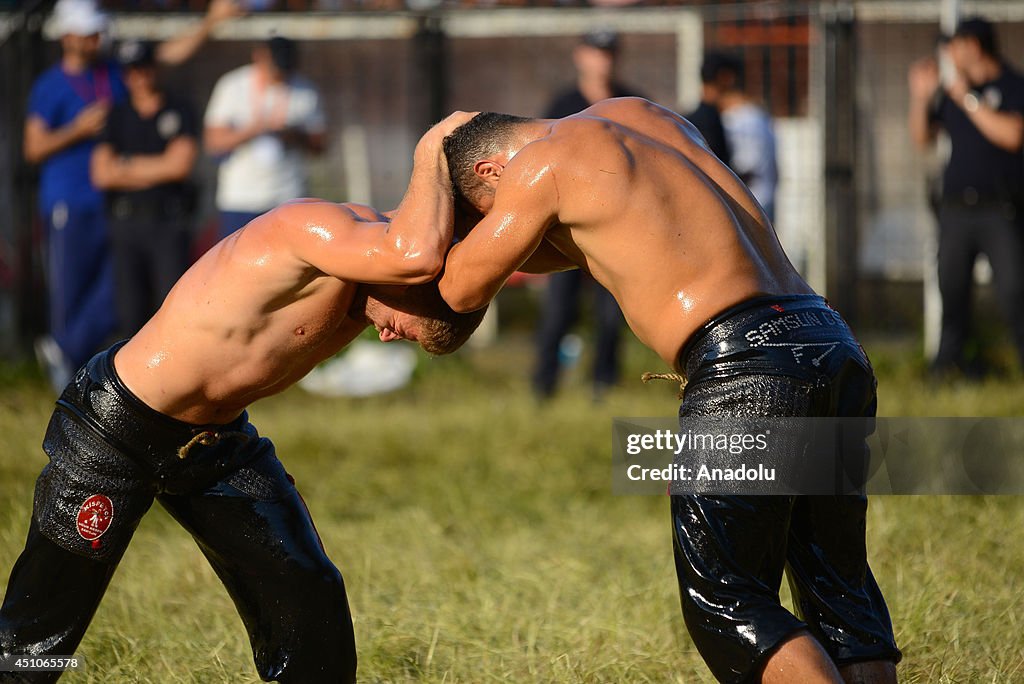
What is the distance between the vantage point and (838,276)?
9336 mm

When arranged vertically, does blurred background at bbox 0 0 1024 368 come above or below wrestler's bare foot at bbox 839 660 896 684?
above

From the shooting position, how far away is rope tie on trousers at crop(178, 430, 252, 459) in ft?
11.7

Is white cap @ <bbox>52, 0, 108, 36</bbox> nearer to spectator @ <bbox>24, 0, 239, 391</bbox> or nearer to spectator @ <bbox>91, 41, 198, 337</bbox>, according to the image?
spectator @ <bbox>24, 0, 239, 391</bbox>

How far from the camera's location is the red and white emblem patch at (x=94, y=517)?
3506 mm

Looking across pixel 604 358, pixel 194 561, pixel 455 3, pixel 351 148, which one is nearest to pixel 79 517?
pixel 194 561

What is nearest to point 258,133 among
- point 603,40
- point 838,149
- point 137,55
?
point 137,55

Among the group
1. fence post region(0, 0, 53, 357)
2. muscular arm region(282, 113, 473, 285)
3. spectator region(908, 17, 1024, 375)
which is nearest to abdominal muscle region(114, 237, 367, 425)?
muscular arm region(282, 113, 473, 285)

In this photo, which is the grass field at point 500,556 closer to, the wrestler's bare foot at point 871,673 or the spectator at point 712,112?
the wrestler's bare foot at point 871,673

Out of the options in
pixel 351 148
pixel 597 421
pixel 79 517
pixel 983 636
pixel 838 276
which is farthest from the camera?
pixel 351 148

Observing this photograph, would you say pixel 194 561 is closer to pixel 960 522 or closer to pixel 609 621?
pixel 609 621

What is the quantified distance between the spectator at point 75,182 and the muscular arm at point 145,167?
1.48ft

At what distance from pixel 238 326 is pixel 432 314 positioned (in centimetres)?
52

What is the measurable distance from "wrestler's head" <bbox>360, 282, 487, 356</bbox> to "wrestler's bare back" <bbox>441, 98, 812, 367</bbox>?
11.8 inches

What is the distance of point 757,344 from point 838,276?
6540 mm
